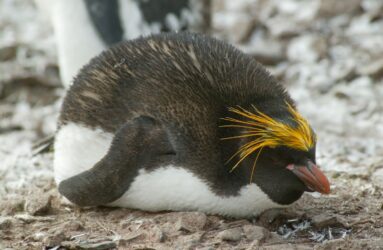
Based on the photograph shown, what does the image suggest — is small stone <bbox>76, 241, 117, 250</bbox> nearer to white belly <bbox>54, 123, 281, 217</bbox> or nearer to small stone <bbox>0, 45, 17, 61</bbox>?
white belly <bbox>54, 123, 281, 217</bbox>

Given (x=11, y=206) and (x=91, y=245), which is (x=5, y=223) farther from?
(x=91, y=245)

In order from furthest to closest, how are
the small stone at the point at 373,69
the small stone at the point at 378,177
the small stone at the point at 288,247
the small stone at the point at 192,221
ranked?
the small stone at the point at 373,69 → the small stone at the point at 378,177 → the small stone at the point at 192,221 → the small stone at the point at 288,247

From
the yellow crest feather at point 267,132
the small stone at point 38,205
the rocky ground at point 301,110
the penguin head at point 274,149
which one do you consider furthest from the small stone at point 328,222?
the small stone at point 38,205

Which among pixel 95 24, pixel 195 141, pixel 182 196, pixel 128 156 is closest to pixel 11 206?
pixel 128 156

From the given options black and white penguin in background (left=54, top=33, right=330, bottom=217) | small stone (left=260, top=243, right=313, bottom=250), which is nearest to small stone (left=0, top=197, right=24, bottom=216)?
black and white penguin in background (left=54, top=33, right=330, bottom=217)

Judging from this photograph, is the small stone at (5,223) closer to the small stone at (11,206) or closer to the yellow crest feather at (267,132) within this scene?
the small stone at (11,206)

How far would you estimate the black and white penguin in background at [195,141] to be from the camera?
12.6 ft

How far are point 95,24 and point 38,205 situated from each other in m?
2.35

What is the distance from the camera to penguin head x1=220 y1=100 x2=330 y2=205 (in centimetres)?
375

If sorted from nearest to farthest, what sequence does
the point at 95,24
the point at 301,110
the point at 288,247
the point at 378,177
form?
the point at 288,247, the point at 378,177, the point at 95,24, the point at 301,110

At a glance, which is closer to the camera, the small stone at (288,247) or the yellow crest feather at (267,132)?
the small stone at (288,247)

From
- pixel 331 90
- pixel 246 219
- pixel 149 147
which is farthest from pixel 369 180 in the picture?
pixel 331 90

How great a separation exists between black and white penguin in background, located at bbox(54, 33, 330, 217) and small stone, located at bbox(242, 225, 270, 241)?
0.19m

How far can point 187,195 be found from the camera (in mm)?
3934
